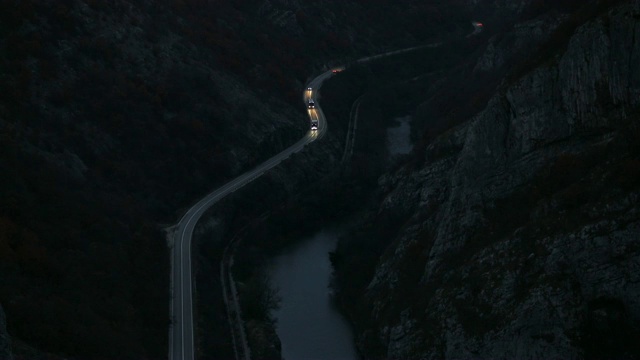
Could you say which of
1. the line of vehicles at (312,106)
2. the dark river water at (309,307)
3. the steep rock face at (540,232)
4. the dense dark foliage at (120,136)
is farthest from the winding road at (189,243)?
the steep rock face at (540,232)

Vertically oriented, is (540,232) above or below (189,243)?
above

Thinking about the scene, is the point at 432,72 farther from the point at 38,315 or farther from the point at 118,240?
the point at 38,315

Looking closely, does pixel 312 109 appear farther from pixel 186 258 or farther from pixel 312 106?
pixel 186 258

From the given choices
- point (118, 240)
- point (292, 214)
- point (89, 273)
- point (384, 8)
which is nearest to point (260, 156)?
point (292, 214)

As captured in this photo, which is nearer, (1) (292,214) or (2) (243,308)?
(2) (243,308)

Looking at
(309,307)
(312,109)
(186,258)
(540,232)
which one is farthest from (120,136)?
(540,232)

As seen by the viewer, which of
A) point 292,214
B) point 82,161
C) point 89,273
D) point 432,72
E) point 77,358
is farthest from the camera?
point 432,72

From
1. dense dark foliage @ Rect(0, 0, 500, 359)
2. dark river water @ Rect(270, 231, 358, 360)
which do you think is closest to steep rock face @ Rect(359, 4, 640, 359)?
dark river water @ Rect(270, 231, 358, 360)
